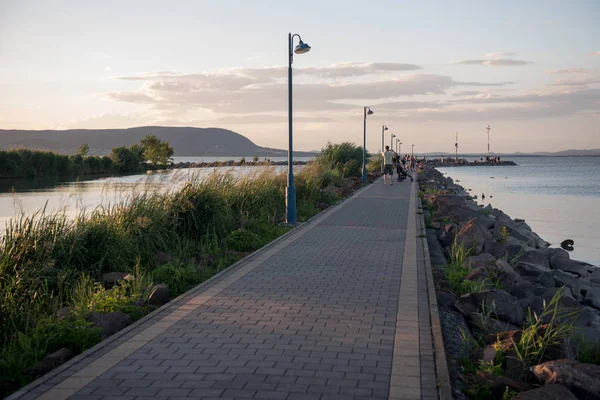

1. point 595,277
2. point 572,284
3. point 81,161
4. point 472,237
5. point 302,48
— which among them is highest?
point 302,48

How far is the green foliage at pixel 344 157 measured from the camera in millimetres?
39406

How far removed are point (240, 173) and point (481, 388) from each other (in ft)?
44.7

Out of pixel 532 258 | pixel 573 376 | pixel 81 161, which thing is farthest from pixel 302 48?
pixel 81 161

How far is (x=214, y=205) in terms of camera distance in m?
13.7

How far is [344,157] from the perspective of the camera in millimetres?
42406

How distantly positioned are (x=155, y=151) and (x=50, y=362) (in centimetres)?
7053

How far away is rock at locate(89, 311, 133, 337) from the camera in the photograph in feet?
21.6

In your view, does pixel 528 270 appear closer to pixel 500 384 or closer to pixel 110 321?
pixel 500 384

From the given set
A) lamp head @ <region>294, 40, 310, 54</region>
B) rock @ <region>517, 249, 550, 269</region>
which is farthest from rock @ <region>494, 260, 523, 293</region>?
lamp head @ <region>294, 40, 310, 54</region>

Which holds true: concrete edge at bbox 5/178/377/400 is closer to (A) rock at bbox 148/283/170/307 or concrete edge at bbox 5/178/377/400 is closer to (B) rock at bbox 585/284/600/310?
(A) rock at bbox 148/283/170/307

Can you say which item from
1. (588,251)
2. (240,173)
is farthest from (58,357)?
(588,251)

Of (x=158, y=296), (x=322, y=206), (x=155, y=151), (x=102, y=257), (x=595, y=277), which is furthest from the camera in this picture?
(x=155, y=151)

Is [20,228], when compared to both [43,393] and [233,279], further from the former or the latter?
[43,393]

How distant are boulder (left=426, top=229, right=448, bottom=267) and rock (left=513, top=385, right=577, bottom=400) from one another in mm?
6097
